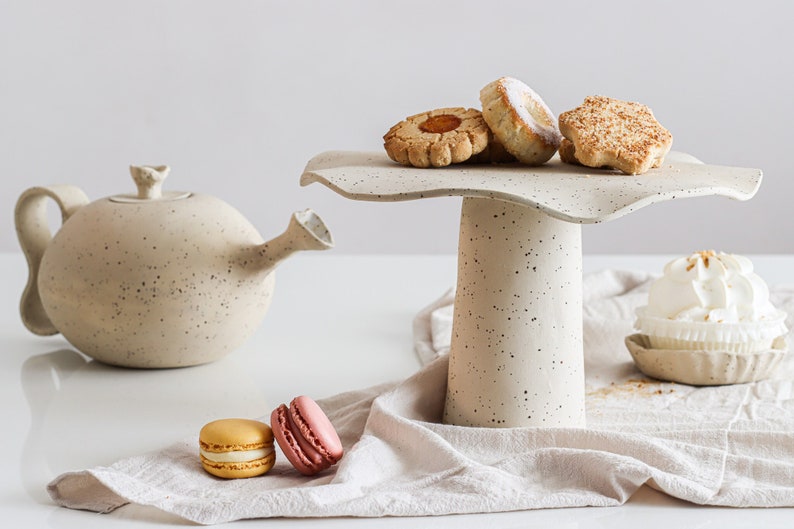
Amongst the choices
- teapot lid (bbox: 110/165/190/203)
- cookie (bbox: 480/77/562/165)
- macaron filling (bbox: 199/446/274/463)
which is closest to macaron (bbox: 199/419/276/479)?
macaron filling (bbox: 199/446/274/463)

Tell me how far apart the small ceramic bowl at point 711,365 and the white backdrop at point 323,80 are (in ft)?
6.74

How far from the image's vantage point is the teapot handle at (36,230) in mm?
1438

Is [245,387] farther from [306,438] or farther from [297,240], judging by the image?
[306,438]

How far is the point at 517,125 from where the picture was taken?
1.00 meters

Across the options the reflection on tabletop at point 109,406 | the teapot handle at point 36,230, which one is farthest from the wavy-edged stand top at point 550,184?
the teapot handle at point 36,230

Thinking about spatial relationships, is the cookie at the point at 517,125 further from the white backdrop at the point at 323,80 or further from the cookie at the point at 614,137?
the white backdrop at the point at 323,80

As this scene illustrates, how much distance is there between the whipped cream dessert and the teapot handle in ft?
2.63

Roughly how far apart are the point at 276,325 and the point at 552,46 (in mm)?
1979

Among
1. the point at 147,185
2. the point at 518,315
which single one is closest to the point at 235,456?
the point at 518,315

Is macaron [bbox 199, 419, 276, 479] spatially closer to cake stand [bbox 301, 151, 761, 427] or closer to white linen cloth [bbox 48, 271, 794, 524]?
white linen cloth [bbox 48, 271, 794, 524]

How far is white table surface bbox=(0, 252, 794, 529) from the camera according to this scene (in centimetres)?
89

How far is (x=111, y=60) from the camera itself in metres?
3.24

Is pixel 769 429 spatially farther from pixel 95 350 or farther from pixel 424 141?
pixel 95 350

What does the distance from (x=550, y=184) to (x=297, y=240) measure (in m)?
0.45
